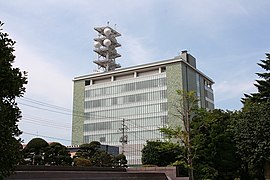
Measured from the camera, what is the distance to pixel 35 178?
12359 mm

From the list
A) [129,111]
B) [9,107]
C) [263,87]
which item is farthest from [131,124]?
[9,107]

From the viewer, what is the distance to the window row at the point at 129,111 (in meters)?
57.7

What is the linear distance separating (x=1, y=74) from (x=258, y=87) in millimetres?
25754

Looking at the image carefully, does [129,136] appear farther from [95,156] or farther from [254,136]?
[254,136]

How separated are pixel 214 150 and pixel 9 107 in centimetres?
1824

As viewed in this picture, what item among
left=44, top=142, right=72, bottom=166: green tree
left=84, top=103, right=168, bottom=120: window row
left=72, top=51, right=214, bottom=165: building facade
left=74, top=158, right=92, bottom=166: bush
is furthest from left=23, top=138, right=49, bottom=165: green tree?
left=84, top=103, right=168, bottom=120: window row

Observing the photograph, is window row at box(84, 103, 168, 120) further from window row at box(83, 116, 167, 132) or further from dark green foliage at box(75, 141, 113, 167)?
dark green foliage at box(75, 141, 113, 167)

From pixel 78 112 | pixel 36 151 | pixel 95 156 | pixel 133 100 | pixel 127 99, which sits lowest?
pixel 95 156

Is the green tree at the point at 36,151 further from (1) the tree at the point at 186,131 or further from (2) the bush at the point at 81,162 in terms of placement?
(1) the tree at the point at 186,131

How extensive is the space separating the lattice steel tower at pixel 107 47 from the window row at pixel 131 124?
1155 centimetres

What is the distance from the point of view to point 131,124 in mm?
60125

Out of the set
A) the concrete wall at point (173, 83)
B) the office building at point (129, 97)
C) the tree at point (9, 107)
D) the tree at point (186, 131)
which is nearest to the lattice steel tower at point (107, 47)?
the office building at point (129, 97)

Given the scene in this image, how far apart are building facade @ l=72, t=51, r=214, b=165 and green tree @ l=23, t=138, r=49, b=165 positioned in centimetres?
3555

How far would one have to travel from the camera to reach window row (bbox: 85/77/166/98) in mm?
58281
